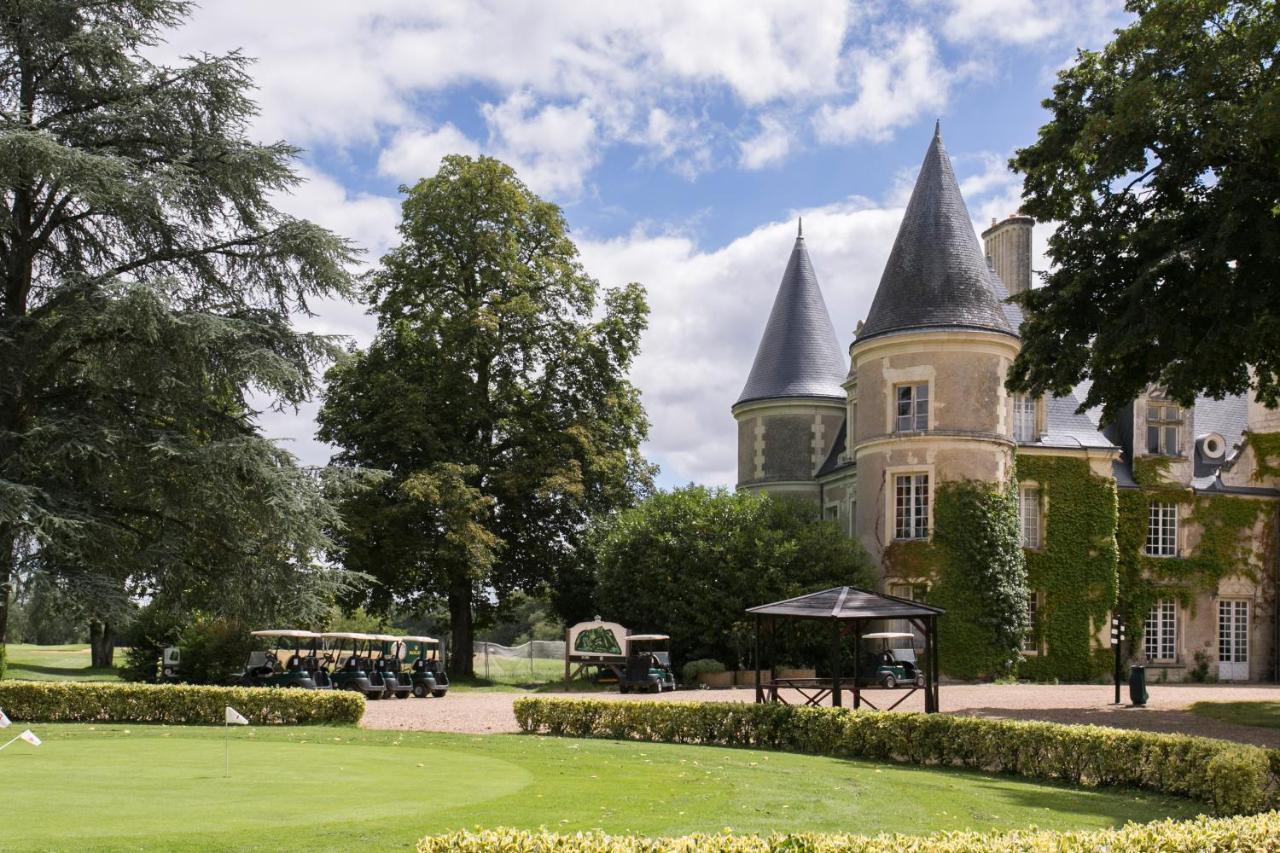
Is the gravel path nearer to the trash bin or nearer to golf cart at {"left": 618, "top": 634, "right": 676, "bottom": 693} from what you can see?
the trash bin

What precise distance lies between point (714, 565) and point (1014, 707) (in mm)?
11497

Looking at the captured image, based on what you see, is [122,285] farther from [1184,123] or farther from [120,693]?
[1184,123]

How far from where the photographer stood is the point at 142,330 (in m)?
22.8

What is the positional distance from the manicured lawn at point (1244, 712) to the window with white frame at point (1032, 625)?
9880 mm

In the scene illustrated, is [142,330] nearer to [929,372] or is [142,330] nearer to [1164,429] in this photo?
[929,372]

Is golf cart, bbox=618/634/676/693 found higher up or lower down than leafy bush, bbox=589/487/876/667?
lower down

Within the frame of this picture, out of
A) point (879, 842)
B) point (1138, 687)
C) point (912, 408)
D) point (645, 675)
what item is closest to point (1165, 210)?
point (1138, 687)

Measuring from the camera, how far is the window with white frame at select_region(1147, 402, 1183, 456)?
38.6 m

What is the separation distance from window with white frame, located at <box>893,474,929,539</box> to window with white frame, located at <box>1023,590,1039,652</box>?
359 cm

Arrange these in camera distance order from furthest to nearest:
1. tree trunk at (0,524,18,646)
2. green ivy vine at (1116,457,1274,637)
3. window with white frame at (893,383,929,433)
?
green ivy vine at (1116,457,1274,637), window with white frame at (893,383,929,433), tree trunk at (0,524,18,646)

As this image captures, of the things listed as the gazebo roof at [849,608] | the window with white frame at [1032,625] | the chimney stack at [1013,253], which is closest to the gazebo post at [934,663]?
the gazebo roof at [849,608]

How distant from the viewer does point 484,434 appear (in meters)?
39.7

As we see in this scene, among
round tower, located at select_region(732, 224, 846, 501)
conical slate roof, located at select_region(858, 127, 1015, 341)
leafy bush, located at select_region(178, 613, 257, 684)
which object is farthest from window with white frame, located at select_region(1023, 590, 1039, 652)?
leafy bush, located at select_region(178, 613, 257, 684)

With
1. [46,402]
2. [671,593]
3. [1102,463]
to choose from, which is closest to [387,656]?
[671,593]
